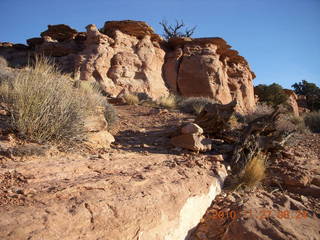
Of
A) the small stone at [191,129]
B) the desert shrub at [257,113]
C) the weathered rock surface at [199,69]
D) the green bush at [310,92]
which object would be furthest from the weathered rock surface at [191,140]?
the green bush at [310,92]

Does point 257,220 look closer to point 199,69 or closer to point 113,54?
point 113,54

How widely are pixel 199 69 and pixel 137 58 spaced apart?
13.3 ft

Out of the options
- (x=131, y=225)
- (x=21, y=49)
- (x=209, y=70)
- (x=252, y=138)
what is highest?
(x=209, y=70)

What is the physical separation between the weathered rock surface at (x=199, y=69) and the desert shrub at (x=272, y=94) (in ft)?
22.0

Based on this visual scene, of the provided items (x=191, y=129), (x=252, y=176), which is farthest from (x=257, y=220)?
(x=191, y=129)

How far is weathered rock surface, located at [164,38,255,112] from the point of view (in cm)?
1332

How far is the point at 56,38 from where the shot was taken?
13359 mm

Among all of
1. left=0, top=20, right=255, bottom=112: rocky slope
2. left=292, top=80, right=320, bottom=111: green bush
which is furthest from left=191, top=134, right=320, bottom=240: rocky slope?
left=292, top=80, right=320, bottom=111: green bush

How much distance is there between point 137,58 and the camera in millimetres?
12336

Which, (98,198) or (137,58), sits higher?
(137,58)

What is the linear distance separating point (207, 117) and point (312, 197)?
2.14 meters

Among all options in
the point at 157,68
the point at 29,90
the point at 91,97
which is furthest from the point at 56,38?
the point at 29,90

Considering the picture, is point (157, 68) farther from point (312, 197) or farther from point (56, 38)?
point (312, 197)

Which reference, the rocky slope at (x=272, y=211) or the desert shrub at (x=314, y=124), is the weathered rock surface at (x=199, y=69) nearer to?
the desert shrub at (x=314, y=124)
